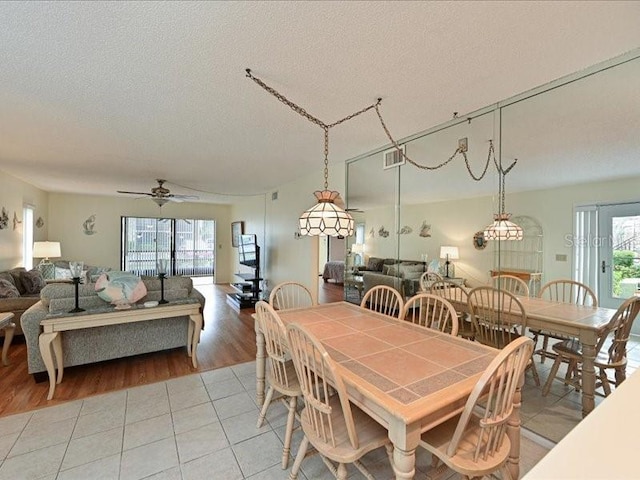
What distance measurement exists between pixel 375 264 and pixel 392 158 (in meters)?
1.37

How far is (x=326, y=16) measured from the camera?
4.43ft

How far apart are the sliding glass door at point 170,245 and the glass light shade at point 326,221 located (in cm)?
724

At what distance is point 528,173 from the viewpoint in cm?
248

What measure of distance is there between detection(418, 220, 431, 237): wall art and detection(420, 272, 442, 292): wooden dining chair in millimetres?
431

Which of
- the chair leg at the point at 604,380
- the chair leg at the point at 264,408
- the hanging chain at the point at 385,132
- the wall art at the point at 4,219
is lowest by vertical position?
the chair leg at the point at 264,408

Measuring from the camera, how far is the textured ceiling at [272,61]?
1.34 metres

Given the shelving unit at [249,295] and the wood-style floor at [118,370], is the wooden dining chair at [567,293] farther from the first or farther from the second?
the shelving unit at [249,295]

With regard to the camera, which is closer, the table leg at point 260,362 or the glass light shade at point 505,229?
the table leg at point 260,362

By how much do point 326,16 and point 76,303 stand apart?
3100mm

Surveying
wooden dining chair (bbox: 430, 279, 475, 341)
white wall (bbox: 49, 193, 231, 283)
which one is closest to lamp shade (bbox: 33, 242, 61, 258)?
white wall (bbox: 49, 193, 231, 283)

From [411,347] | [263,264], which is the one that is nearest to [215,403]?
[411,347]

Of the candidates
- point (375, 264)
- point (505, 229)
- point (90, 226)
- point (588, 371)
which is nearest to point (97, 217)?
A: point (90, 226)

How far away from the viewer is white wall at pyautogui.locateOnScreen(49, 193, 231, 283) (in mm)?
7026

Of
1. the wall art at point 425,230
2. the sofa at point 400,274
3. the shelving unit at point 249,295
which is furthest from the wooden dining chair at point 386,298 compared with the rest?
the shelving unit at point 249,295
